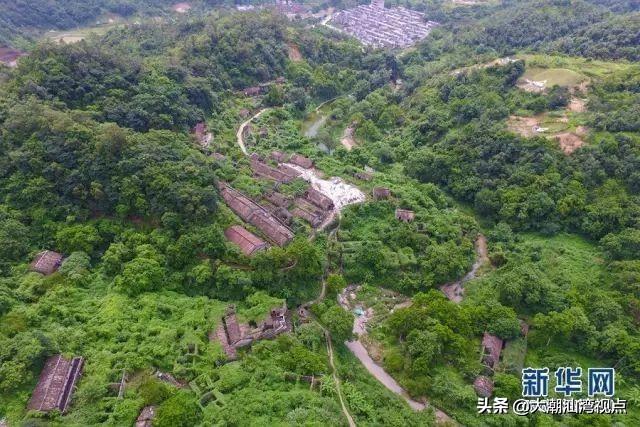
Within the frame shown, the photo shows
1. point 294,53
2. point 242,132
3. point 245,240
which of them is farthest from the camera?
point 294,53

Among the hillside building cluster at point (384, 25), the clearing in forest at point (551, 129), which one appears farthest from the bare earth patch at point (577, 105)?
the hillside building cluster at point (384, 25)

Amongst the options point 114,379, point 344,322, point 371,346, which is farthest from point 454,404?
point 114,379

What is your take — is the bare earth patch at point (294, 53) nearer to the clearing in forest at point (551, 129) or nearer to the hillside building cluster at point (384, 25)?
the hillside building cluster at point (384, 25)

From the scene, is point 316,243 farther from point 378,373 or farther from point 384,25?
point 384,25

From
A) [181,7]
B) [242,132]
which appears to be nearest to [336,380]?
[242,132]

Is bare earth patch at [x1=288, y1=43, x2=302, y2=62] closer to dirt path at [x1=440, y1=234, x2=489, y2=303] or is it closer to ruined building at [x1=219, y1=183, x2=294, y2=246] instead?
ruined building at [x1=219, y1=183, x2=294, y2=246]
